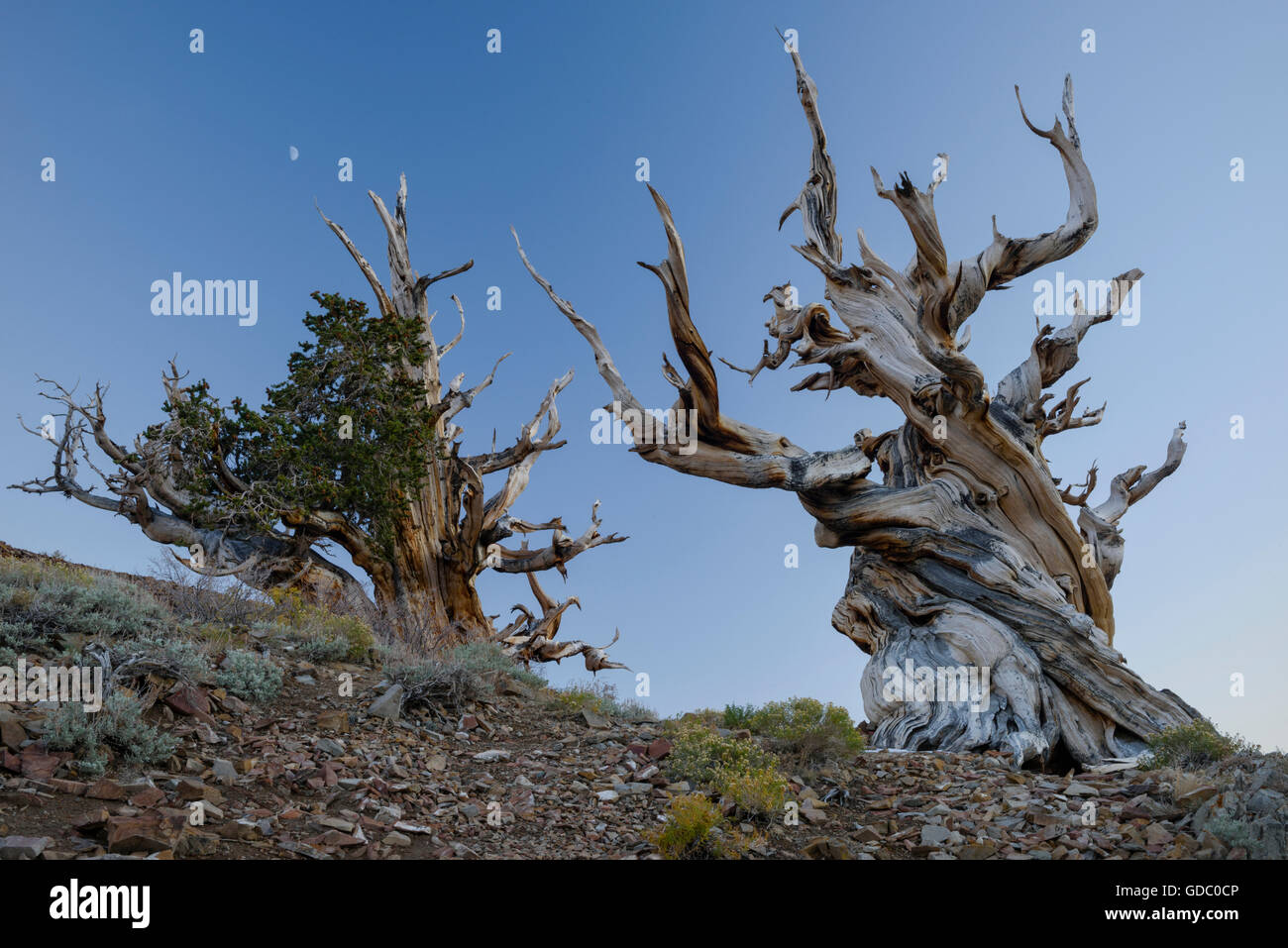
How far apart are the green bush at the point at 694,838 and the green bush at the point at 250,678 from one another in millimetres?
3702

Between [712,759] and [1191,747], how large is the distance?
16.8 ft

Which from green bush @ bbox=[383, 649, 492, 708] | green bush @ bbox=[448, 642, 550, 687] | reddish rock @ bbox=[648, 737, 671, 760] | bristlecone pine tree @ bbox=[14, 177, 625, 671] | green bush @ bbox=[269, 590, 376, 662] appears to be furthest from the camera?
bristlecone pine tree @ bbox=[14, 177, 625, 671]

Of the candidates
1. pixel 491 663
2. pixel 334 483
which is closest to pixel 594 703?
pixel 491 663

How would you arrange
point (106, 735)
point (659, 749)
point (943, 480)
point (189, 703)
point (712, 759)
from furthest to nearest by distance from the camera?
point (943, 480) < point (659, 749) < point (712, 759) < point (189, 703) < point (106, 735)

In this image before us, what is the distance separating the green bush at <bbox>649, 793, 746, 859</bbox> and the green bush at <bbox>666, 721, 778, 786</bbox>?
936mm

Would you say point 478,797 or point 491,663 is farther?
point 491,663

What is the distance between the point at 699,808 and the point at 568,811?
1.17 m

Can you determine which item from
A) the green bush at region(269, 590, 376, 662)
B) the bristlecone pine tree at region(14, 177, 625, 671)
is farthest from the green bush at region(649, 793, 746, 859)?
the bristlecone pine tree at region(14, 177, 625, 671)

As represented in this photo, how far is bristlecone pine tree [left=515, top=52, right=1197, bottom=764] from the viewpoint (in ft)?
35.0

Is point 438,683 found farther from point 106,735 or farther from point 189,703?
point 106,735

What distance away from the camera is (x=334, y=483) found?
49.5ft

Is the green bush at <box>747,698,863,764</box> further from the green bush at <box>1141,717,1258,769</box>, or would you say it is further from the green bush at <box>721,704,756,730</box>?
the green bush at <box>1141,717,1258,769</box>

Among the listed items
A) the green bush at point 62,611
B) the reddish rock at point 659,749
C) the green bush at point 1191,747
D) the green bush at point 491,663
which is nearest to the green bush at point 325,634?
the green bush at point 491,663
